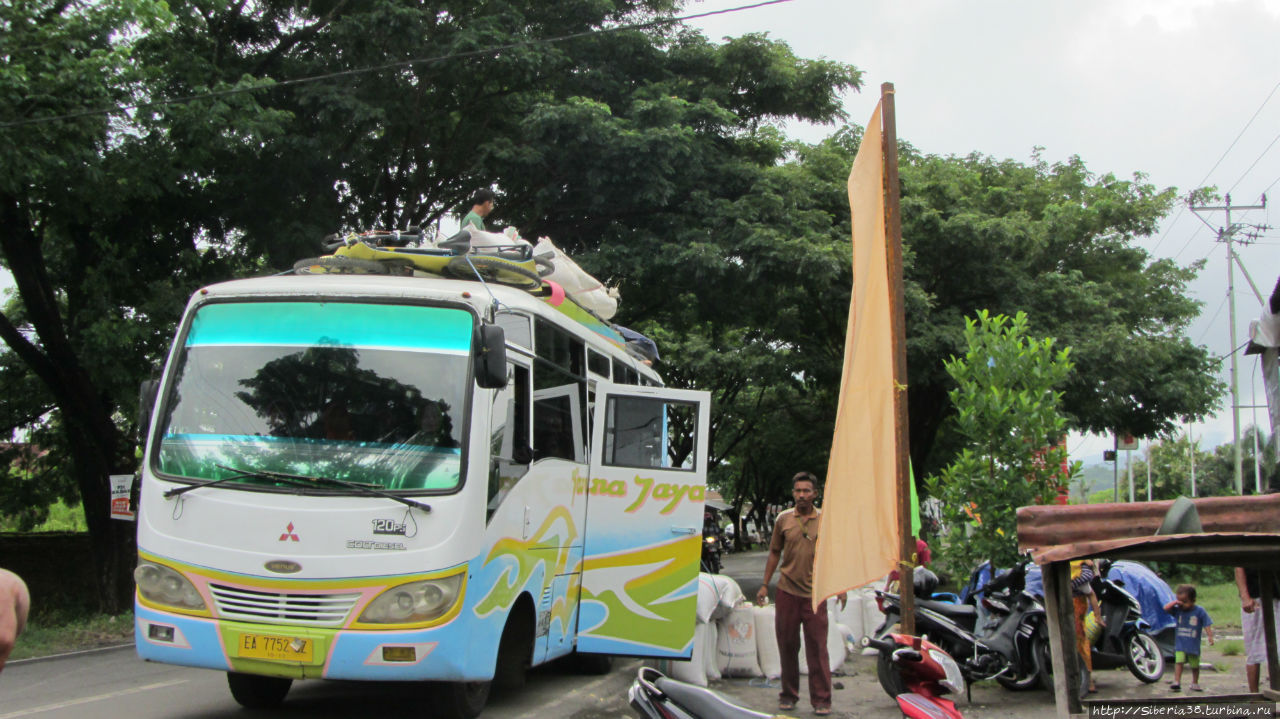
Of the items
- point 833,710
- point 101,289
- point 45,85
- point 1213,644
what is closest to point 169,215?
point 101,289

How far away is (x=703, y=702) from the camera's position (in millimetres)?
4844

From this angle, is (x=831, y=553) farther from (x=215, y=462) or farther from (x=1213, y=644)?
(x=1213, y=644)

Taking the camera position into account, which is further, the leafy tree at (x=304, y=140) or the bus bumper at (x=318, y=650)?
the leafy tree at (x=304, y=140)

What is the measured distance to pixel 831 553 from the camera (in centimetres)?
671

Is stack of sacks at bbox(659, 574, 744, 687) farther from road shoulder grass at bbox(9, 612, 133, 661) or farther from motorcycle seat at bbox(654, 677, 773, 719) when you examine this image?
road shoulder grass at bbox(9, 612, 133, 661)

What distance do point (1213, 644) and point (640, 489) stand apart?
345 inches

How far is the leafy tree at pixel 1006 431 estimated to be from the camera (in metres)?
9.87

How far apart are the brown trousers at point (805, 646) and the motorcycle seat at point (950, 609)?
1.87 metres

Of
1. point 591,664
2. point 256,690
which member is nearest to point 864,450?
point 591,664

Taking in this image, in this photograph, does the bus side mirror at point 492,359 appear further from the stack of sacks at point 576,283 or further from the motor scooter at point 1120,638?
the motor scooter at point 1120,638

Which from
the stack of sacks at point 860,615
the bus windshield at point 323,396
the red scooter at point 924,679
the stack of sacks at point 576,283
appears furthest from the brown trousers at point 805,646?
the stack of sacks at point 860,615

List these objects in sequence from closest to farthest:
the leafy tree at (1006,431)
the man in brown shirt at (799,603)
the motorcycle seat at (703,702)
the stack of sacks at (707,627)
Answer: the motorcycle seat at (703,702)
the man in brown shirt at (799,603)
the stack of sacks at (707,627)
the leafy tree at (1006,431)

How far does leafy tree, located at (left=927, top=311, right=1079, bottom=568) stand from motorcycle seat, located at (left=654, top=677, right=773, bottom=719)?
A: 576cm

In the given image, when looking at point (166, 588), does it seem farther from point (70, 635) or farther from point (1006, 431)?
point (1006, 431)
